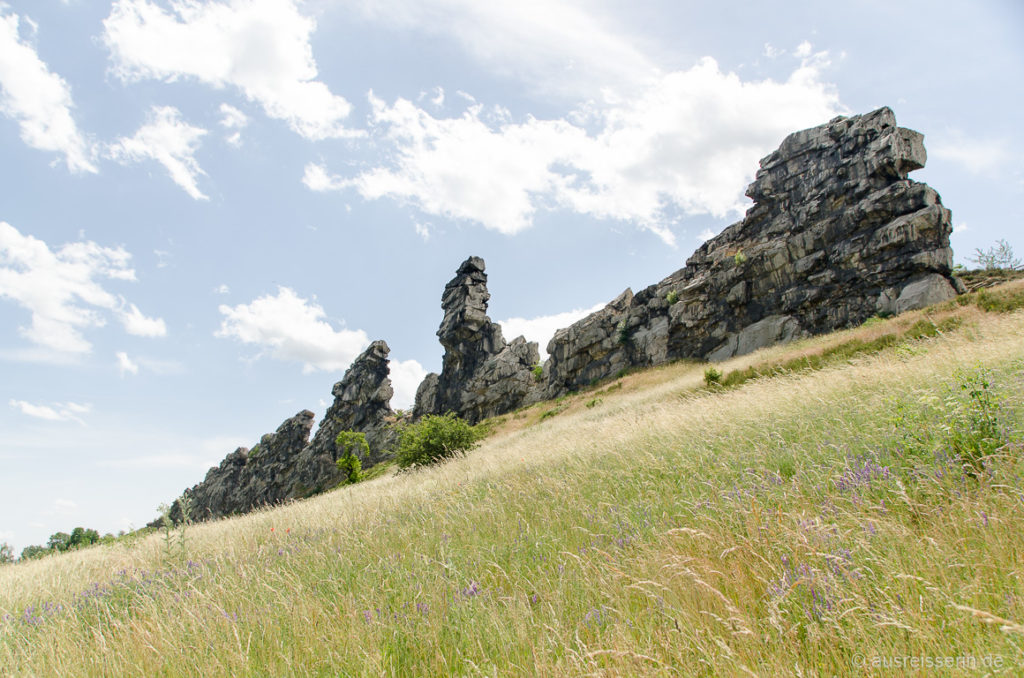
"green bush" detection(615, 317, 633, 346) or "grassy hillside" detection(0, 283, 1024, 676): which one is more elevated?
"green bush" detection(615, 317, 633, 346)

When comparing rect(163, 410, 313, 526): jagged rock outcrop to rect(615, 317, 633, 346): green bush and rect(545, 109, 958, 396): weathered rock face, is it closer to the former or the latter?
rect(545, 109, 958, 396): weathered rock face

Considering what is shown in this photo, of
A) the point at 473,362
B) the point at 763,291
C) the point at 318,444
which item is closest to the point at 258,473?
the point at 318,444

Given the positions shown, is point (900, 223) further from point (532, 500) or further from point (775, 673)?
point (775, 673)

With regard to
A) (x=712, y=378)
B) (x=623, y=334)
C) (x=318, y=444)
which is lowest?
(x=712, y=378)

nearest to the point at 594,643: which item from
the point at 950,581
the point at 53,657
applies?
the point at 950,581

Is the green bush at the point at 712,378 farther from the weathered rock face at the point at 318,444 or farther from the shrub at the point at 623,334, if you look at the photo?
the weathered rock face at the point at 318,444

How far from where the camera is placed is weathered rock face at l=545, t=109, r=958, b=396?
28.4 metres

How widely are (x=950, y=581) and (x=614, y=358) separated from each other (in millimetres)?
45287

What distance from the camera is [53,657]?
3.17m

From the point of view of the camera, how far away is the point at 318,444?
64375mm

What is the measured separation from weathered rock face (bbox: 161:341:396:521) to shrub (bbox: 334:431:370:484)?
21.8ft

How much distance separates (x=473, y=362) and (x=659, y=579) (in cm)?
6023

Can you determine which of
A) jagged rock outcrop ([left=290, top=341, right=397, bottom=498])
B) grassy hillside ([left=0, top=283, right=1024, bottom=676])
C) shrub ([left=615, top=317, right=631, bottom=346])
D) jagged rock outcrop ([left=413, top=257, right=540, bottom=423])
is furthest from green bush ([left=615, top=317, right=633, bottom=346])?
grassy hillside ([left=0, top=283, right=1024, bottom=676])

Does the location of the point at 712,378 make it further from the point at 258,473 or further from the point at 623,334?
the point at 258,473
